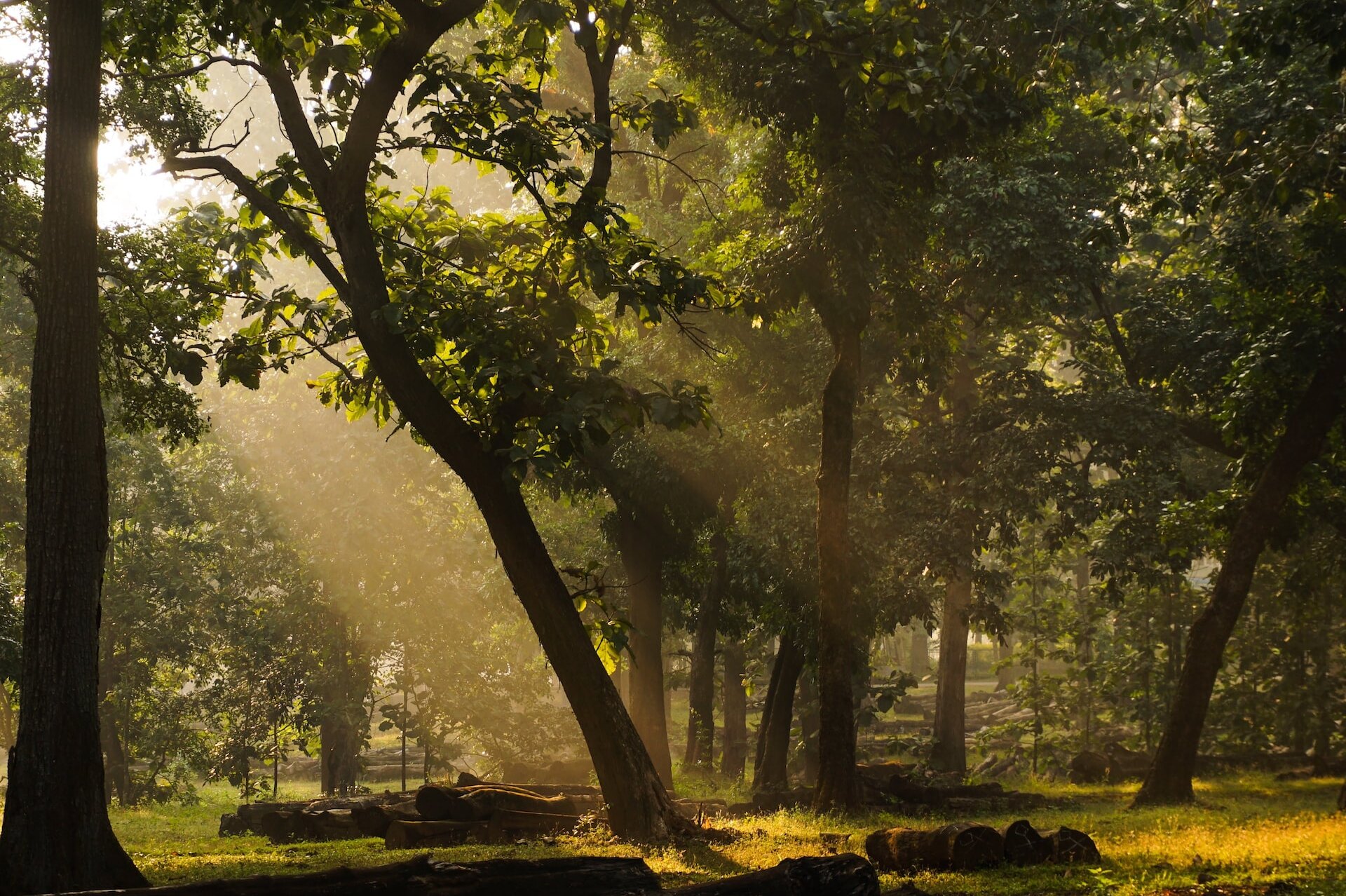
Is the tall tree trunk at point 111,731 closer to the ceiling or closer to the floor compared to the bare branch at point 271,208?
closer to the floor

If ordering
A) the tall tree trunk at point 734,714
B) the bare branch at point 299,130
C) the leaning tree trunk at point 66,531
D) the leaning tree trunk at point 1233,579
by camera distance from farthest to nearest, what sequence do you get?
the tall tree trunk at point 734,714 → the leaning tree trunk at point 1233,579 → the bare branch at point 299,130 → the leaning tree trunk at point 66,531

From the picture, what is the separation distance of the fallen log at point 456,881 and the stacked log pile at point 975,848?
12.7 feet

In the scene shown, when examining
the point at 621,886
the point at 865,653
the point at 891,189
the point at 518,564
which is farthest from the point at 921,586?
the point at 621,886

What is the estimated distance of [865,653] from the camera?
914 inches

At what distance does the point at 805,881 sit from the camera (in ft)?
23.1

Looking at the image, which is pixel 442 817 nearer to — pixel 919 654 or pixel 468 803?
pixel 468 803

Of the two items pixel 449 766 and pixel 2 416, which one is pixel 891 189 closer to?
pixel 449 766

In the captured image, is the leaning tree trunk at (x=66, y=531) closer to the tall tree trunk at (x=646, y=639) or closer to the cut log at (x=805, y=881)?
the cut log at (x=805, y=881)

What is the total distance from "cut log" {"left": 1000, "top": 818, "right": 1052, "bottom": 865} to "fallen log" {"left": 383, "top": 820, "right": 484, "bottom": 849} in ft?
21.2

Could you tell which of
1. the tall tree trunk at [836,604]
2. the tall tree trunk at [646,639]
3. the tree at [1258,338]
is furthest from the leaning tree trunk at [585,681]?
the tall tree trunk at [646,639]

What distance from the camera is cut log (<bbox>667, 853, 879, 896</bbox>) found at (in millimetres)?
6840

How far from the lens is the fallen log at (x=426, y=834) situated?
13.3 meters

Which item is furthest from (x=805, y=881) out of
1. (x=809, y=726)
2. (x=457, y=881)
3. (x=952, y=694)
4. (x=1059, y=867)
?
(x=952, y=694)

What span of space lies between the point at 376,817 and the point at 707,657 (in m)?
13.7
